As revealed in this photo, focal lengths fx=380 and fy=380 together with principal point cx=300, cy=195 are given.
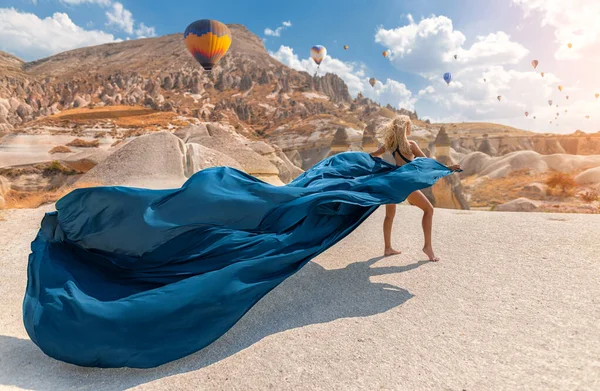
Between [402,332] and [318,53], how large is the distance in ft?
214

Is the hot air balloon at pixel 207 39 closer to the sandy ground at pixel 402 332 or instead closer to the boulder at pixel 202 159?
the boulder at pixel 202 159

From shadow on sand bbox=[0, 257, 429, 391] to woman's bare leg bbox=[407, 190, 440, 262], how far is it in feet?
1.03

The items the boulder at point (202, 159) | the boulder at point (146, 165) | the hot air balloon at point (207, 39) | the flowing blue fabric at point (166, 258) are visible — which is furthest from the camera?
the hot air balloon at point (207, 39)

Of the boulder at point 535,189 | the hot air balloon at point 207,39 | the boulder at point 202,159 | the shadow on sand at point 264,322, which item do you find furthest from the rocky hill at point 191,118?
the shadow on sand at point 264,322

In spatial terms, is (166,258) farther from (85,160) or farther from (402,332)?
(85,160)

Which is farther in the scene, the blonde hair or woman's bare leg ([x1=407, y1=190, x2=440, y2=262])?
the blonde hair

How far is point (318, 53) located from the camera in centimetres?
6341

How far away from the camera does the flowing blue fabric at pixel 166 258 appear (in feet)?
8.98

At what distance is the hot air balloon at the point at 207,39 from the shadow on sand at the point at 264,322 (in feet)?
164

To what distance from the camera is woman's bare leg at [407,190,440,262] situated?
15.3 feet

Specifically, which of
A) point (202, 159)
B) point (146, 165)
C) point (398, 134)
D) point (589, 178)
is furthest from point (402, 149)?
point (589, 178)

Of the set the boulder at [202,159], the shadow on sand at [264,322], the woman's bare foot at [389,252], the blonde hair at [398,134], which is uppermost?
the boulder at [202,159]

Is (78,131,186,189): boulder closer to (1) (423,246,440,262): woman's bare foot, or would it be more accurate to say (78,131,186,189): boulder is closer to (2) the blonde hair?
(2) the blonde hair

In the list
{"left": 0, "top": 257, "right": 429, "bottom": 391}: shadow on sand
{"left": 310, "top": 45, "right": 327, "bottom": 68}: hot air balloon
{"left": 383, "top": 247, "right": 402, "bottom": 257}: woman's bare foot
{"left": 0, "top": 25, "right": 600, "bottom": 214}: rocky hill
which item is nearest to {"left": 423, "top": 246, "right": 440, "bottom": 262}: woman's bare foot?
{"left": 0, "top": 257, "right": 429, "bottom": 391}: shadow on sand
